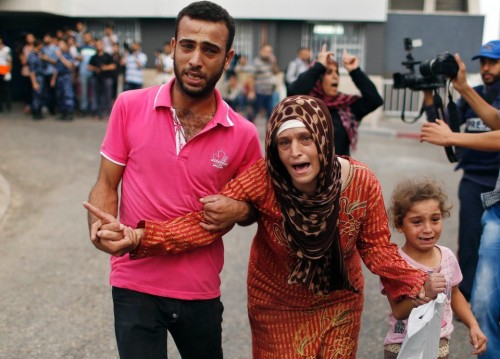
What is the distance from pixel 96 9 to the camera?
848 inches

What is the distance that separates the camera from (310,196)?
2.62 m

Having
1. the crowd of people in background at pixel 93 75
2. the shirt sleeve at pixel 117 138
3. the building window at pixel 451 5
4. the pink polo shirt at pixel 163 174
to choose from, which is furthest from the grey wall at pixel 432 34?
the shirt sleeve at pixel 117 138

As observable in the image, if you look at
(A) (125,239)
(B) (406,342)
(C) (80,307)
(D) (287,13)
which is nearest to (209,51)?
(A) (125,239)

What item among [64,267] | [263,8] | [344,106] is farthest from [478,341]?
[263,8]

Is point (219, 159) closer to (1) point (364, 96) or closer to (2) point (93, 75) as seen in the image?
(1) point (364, 96)

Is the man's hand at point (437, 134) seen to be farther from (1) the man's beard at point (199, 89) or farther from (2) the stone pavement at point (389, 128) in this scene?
(2) the stone pavement at point (389, 128)

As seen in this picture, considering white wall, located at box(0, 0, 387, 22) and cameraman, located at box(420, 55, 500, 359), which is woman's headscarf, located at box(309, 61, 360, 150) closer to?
cameraman, located at box(420, 55, 500, 359)

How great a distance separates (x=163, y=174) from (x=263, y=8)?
1912 centimetres

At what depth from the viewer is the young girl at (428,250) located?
337 cm

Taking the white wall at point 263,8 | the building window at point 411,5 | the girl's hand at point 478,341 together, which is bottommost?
the girl's hand at point 478,341

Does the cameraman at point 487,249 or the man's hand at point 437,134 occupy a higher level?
the man's hand at point 437,134

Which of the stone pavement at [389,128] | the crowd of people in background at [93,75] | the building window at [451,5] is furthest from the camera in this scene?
the building window at [451,5]

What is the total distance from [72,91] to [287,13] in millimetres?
7821

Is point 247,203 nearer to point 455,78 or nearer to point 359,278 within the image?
point 359,278
